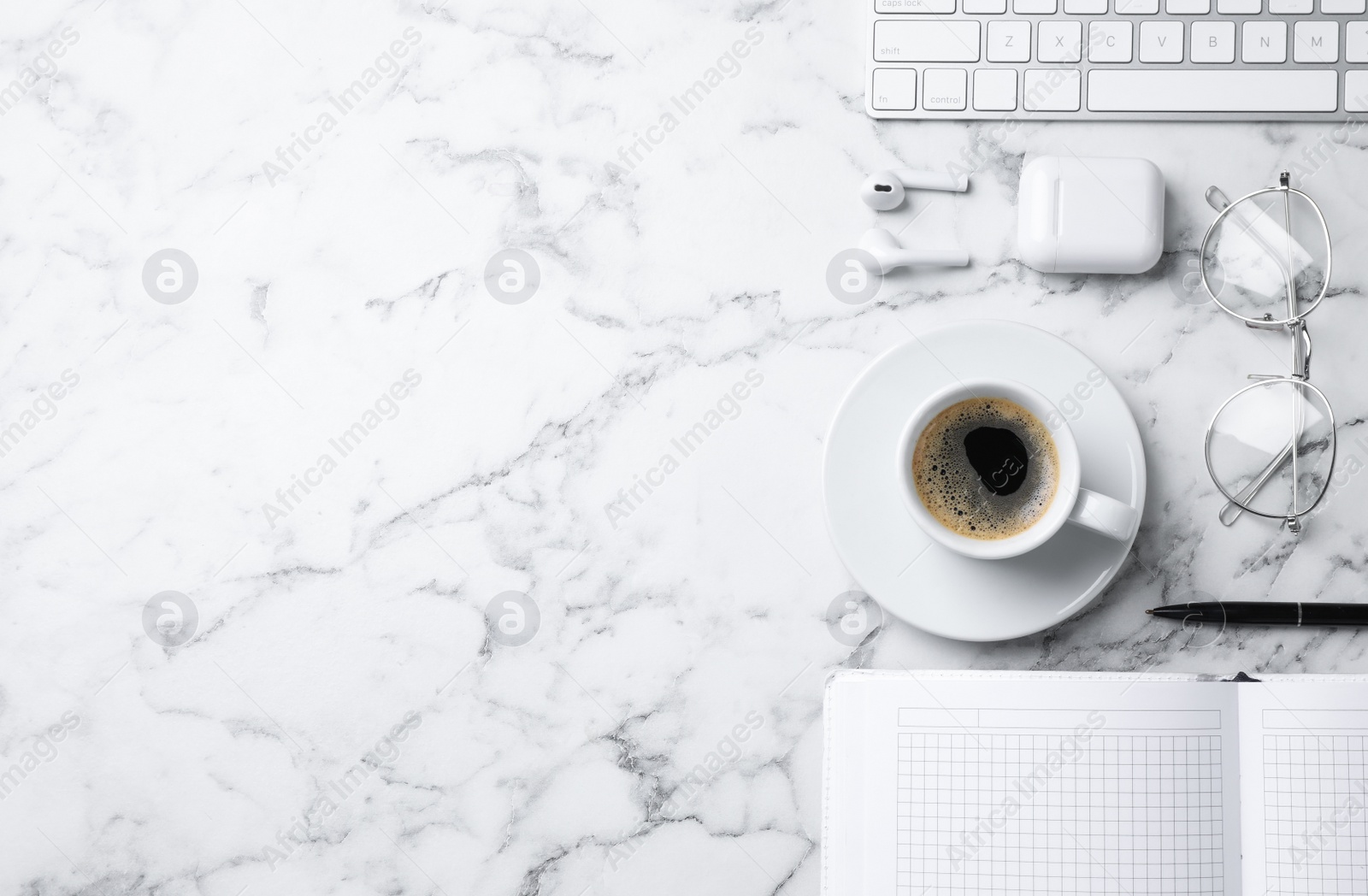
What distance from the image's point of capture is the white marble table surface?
0.78 m

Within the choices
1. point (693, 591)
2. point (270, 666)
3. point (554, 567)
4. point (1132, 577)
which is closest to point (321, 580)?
point (270, 666)

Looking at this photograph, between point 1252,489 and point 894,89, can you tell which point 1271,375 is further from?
point 894,89

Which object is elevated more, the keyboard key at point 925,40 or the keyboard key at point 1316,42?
the keyboard key at point 925,40

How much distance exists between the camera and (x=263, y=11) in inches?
32.6

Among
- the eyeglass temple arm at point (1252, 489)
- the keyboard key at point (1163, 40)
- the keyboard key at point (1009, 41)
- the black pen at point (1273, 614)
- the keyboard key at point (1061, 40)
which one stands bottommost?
the black pen at point (1273, 614)

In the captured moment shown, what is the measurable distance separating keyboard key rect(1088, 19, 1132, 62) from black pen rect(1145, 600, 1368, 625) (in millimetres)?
482

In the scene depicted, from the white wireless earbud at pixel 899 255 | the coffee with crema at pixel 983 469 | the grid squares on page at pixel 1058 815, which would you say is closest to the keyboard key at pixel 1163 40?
the white wireless earbud at pixel 899 255

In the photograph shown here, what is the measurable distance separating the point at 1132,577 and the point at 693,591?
0.39m

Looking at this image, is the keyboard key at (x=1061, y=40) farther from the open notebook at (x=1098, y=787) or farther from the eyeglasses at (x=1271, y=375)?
the open notebook at (x=1098, y=787)

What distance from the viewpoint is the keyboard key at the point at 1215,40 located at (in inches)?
29.5

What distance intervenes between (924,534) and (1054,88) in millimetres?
408

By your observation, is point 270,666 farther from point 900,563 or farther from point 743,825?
point 900,563

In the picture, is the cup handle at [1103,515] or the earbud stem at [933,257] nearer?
the cup handle at [1103,515]

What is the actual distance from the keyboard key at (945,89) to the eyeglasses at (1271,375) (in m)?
0.24
